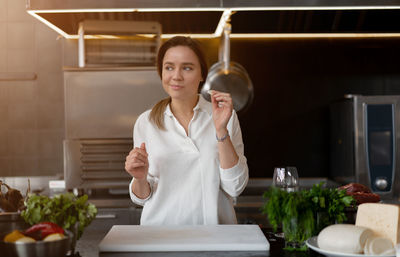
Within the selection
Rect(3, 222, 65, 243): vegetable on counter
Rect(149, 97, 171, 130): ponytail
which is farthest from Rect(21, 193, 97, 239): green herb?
Rect(149, 97, 171, 130): ponytail

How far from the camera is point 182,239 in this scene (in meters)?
1.36

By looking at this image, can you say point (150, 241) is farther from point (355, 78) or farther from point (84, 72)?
point (355, 78)

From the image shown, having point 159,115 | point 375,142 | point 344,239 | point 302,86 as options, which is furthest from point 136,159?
point 302,86

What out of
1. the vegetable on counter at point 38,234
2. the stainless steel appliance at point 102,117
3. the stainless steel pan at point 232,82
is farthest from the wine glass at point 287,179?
the stainless steel appliance at point 102,117

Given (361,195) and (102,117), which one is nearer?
(361,195)

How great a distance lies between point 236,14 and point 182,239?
1905 millimetres

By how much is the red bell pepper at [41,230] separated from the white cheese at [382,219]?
80cm

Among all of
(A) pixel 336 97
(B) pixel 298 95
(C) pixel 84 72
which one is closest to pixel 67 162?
(C) pixel 84 72

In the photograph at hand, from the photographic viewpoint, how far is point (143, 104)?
3039mm

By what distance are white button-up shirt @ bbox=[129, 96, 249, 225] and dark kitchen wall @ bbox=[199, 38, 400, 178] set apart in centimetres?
163

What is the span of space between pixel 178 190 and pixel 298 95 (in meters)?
1.91

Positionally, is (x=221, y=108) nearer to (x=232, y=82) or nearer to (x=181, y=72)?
(x=181, y=72)

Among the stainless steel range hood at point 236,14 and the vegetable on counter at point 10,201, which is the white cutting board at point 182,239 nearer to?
the vegetable on counter at point 10,201

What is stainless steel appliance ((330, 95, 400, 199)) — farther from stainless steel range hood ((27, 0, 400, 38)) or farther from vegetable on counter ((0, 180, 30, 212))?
vegetable on counter ((0, 180, 30, 212))
